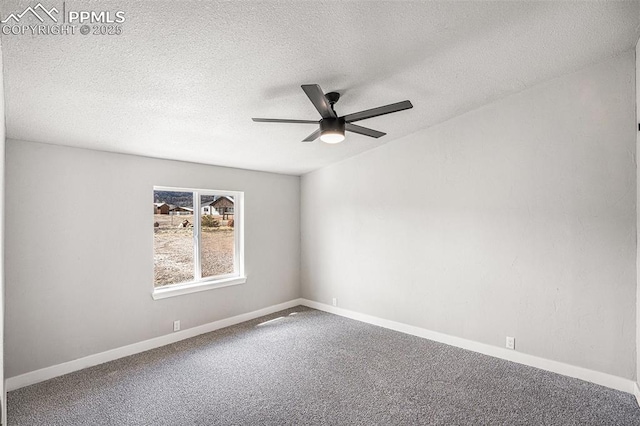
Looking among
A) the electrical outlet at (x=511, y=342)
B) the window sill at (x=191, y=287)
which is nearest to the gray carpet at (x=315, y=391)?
the electrical outlet at (x=511, y=342)

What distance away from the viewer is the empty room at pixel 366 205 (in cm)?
207

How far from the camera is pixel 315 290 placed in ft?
17.3

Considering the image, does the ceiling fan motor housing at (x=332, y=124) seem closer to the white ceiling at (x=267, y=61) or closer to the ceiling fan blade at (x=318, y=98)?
the ceiling fan blade at (x=318, y=98)

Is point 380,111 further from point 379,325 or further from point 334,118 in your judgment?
point 379,325

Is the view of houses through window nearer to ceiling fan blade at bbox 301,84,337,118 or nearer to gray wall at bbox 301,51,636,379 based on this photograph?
gray wall at bbox 301,51,636,379

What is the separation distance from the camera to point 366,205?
459cm

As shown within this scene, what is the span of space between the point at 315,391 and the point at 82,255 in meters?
2.63

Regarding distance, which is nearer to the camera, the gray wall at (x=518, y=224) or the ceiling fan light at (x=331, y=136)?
the ceiling fan light at (x=331, y=136)

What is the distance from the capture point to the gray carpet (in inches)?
94.3

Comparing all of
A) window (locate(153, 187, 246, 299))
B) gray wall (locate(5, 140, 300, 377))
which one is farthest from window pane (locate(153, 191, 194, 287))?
gray wall (locate(5, 140, 300, 377))

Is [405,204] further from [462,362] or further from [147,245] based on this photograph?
[147,245]

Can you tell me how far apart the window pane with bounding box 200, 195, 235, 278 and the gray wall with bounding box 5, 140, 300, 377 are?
1.11ft

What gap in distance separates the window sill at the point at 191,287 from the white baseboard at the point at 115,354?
47 centimetres

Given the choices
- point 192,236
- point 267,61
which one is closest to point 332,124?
point 267,61
